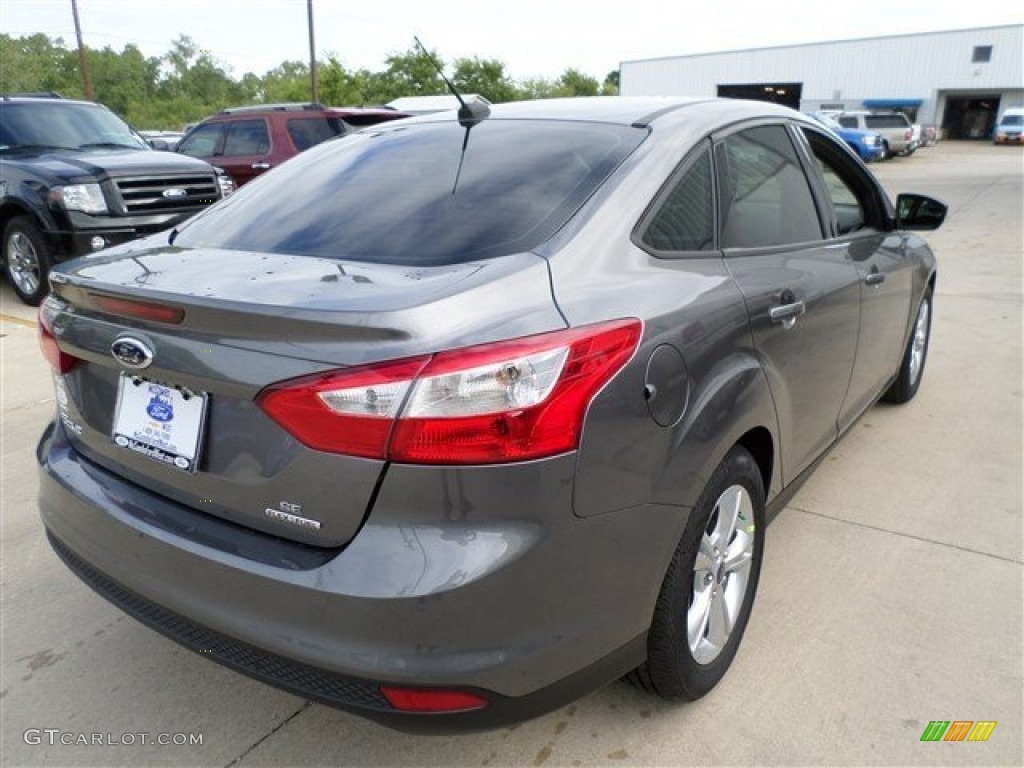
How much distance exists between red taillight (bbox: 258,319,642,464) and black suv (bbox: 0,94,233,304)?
20.9ft

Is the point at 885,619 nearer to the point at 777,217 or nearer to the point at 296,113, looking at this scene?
the point at 777,217

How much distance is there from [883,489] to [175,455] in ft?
10.2

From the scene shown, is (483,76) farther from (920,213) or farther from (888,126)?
(920,213)

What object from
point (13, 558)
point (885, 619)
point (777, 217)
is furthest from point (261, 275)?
point (885, 619)

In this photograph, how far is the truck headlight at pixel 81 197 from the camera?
7047 mm

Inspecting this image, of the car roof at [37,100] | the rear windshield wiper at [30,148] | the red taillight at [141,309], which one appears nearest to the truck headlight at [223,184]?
the rear windshield wiper at [30,148]

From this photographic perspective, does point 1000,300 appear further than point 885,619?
Yes

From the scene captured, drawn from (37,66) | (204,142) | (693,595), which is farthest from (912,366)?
(37,66)

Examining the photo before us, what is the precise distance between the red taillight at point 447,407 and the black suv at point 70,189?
250 inches

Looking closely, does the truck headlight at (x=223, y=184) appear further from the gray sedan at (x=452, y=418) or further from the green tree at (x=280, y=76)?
the green tree at (x=280, y=76)

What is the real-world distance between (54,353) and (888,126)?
35070 mm

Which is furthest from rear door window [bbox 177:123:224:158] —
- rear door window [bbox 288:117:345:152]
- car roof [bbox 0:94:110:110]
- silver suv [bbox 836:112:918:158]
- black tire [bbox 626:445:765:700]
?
silver suv [bbox 836:112:918:158]

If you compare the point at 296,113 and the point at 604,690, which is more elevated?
the point at 296,113

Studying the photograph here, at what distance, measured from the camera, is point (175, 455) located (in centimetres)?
186
